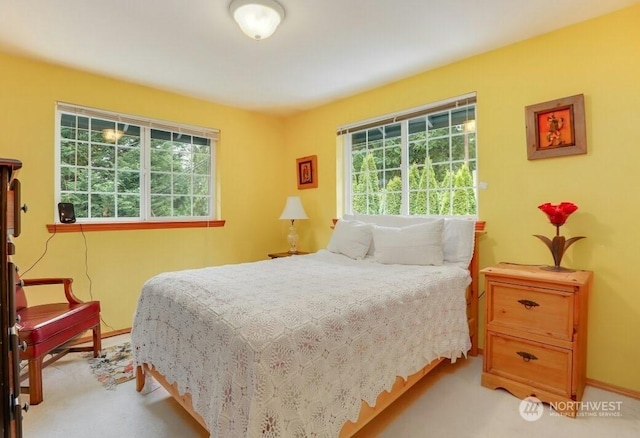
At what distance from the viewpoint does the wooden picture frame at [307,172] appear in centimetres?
391

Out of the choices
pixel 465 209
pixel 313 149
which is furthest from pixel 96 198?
pixel 465 209

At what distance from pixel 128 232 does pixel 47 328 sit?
49.3 inches

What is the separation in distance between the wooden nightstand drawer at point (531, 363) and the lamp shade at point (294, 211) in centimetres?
228

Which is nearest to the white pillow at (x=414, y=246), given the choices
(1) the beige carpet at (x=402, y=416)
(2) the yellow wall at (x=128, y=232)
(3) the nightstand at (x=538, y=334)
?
(3) the nightstand at (x=538, y=334)

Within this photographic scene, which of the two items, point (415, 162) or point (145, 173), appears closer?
point (415, 162)

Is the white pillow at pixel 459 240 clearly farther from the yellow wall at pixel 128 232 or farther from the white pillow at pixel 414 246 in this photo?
the yellow wall at pixel 128 232

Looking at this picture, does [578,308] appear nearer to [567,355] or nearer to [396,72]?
[567,355]

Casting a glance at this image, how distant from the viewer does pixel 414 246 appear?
2.49m

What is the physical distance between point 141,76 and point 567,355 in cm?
379

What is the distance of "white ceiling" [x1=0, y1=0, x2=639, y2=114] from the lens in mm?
1980

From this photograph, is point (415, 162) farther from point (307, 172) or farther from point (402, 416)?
point (402, 416)

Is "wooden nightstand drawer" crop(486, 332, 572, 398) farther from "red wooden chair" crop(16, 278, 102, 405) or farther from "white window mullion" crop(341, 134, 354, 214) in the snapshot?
Result: "red wooden chair" crop(16, 278, 102, 405)

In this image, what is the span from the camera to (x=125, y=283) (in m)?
3.11

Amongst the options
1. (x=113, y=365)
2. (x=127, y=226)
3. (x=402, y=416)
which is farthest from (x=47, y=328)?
(x=402, y=416)
